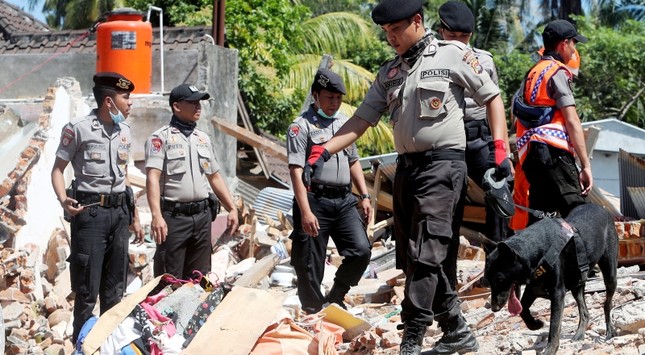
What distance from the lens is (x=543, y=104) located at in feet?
21.3

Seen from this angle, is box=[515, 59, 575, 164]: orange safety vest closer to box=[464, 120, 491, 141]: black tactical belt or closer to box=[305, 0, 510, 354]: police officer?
box=[464, 120, 491, 141]: black tactical belt

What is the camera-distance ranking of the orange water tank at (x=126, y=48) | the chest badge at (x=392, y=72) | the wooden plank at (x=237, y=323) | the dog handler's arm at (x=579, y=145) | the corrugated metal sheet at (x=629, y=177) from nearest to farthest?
the chest badge at (x=392, y=72)
the wooden plank at (x=237, y=323)
the dog handler's arm at (x=579, y=145)
the corrugated metal sheet at (x=629, y=177)
the orange water tank at (x=126, y=48)

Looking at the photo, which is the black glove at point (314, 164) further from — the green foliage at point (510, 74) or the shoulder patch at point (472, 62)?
the green foliage at point (510, 74)

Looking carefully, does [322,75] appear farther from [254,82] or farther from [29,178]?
[254,82]

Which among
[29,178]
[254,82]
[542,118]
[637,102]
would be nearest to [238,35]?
[254,82]

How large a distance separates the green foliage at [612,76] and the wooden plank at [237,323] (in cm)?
2062

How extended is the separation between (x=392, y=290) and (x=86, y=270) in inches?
113

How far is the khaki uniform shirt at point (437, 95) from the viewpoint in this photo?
523 cm

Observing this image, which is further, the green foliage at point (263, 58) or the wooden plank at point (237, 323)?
the green foliage at point (263, 58)

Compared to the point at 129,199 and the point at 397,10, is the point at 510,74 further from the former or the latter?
the point at 397,10

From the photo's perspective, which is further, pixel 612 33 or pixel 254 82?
pixel 612 33

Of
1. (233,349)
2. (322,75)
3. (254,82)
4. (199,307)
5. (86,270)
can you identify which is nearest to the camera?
(233,349)

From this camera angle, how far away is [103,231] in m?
7.01

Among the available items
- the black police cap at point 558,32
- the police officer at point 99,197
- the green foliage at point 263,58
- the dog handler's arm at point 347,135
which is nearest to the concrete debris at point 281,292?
the police officer at point 99,197
